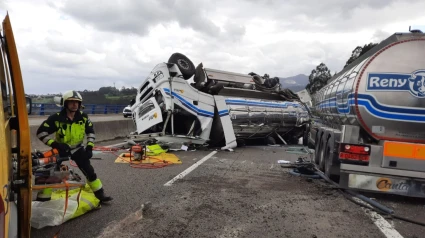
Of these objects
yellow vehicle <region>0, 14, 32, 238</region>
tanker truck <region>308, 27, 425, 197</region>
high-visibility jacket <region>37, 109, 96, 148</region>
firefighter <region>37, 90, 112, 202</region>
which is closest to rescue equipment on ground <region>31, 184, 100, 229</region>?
firefighter <region>37, 90, 112, 202</region>

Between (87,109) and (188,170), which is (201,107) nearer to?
(188,170)

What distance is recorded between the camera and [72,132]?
15.1 feet

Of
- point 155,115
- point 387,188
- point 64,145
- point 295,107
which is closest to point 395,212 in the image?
point 387,188

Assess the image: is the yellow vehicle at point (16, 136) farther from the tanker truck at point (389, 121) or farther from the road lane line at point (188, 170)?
the tanker truck at point (389, 121)

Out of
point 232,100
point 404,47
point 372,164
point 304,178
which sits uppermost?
point 404,47

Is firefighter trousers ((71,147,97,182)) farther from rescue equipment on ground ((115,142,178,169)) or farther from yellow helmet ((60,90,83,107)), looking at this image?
rescue equipment on ground ((115,142,178,169))

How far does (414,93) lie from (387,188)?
4.74 ft

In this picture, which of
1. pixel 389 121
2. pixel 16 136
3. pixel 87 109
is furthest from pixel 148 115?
pixel 87 109

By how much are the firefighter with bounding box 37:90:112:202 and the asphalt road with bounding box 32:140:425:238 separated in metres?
0.58

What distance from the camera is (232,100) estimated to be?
12.1m

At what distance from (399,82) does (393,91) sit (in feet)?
0.49

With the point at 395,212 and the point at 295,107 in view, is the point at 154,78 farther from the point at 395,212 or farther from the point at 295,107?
the point at 395,212

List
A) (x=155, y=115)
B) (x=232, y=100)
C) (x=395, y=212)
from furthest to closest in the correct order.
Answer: (x=232, y=100) → (x=155, y=115) → (x=395, y=212)

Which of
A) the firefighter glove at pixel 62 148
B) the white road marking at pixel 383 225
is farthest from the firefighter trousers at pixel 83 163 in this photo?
the white road marking at pixel 383 225
